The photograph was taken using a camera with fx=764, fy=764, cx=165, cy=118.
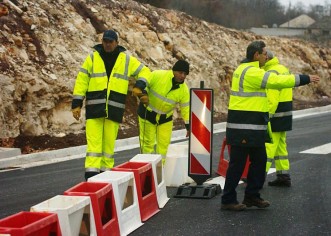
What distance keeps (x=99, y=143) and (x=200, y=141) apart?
4.62 ft

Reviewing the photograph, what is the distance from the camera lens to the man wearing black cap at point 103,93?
9.66 meters

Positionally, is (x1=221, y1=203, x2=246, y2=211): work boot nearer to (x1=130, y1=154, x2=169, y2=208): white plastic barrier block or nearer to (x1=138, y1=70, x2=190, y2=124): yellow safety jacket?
(x1=130, y1=154, x2=169, y2=208): white plastic barrier block

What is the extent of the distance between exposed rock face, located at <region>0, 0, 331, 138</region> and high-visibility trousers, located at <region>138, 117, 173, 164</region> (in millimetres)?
6677

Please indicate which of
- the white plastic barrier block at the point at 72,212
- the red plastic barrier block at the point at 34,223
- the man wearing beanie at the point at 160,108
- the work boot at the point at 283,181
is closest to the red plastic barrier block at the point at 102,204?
the white plastic barrier block at the point at 72,212

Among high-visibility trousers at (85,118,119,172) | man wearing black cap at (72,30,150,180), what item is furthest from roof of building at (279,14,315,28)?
high-visibility trousers at (85,118,119,172)

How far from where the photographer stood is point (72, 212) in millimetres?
6402

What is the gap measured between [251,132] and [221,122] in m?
15.3

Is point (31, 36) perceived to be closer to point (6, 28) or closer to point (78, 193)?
point (6, 28)

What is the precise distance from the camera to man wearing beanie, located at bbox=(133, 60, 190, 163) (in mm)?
10555

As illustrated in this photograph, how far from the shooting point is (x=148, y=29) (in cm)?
2866

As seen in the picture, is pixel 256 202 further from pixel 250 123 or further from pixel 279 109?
pixel 279 109

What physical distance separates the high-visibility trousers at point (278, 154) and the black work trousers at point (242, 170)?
192cm

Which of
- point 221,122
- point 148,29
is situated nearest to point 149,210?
point 221,122

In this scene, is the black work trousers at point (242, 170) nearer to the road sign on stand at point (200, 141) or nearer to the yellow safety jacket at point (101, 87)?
the road sign on stand at point (200, 141)
